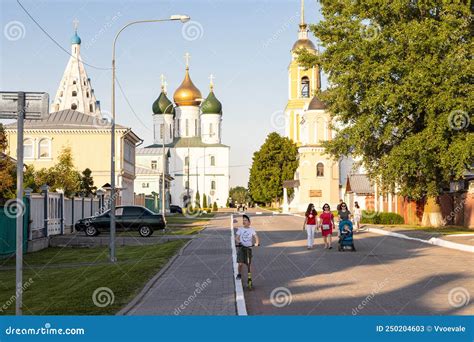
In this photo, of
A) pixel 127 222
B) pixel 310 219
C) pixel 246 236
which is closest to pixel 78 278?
pixel 246 236

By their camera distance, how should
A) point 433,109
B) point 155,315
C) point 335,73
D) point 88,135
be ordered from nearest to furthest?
point 155,315 < point 433,109 < point 335,73 < point 88,135

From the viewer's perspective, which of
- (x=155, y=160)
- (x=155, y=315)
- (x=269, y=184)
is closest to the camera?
(x=155, y=315)

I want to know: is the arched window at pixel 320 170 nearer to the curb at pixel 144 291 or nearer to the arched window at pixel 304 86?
the arched window at pixel 304 86

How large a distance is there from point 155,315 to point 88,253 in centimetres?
1708

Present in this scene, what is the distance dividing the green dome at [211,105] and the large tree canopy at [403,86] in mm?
98706

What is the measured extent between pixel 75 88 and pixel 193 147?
4582 cm

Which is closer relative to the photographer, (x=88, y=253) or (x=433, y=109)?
(x=88, y=253)

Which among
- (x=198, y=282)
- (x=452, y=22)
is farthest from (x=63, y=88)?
(x=198, y=282)

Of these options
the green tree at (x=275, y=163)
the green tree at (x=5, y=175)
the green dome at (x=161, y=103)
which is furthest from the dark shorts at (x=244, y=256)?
the green dome at (x=161, y=103)

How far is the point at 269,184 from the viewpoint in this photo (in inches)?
4424

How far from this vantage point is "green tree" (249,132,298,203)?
367 feet

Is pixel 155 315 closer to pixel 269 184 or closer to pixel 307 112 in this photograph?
pixel 307 112

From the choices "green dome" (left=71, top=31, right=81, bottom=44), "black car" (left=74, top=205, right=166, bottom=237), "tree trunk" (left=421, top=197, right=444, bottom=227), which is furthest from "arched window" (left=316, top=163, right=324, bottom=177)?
"black car" (left=74, top=205, right=166, bottom=237)

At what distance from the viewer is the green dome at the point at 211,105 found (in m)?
140
